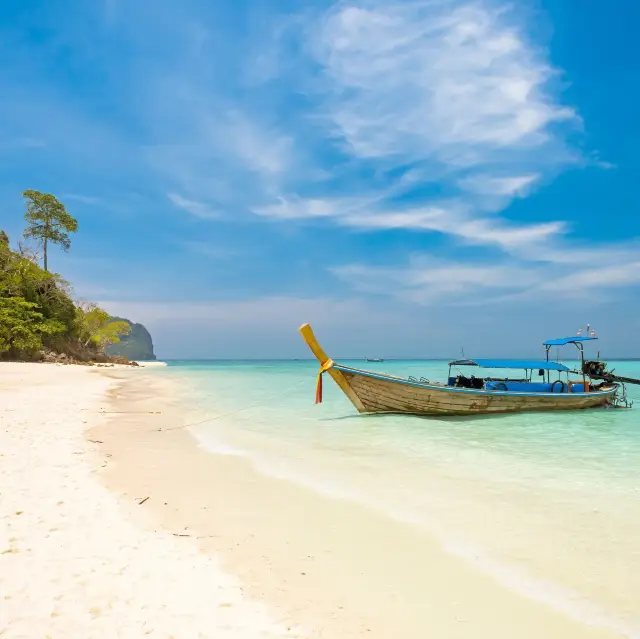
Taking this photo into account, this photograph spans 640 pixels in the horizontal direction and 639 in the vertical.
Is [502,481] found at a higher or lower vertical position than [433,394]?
lower

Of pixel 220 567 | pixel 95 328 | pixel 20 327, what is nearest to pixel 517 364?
pixel 220 567

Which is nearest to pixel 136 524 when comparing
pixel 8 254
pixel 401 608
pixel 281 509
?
pixel 281 509

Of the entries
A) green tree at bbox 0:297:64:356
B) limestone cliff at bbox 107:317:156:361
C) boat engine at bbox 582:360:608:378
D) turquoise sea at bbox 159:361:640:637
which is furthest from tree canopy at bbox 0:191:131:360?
limestone cliff at bbox 107:317:156:361

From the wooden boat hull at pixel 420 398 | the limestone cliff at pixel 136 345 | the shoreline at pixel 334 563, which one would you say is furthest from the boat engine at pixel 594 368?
the limestone cliff at pixel 136 345

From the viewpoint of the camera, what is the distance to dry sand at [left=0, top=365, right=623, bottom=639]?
2.98 metres

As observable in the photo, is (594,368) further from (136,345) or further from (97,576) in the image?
(136,345)

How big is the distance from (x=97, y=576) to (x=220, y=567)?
0.99m

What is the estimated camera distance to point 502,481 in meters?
7.58

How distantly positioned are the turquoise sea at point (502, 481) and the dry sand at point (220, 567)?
1.52ft

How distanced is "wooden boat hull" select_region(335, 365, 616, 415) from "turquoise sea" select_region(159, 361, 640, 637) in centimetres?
47

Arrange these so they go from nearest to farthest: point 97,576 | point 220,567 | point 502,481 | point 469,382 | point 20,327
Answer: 1. point 97,576
2. point 220,567
3. point 502,481
4. point 469,382
5. point 20,327

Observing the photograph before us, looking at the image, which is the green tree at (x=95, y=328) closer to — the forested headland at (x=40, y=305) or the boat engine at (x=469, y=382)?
the forested headland at (x=40, y=305)

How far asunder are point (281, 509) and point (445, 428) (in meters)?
8.47

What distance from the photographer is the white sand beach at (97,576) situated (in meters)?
2.80
